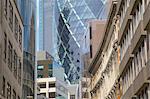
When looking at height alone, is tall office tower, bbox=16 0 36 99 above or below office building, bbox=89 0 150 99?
above

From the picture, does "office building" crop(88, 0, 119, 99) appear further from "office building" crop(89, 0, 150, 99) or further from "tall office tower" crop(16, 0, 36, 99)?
"tall office tower" crop(16, 0, 36, 99)

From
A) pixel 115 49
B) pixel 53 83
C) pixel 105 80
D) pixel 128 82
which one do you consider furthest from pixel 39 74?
pixel 128 82

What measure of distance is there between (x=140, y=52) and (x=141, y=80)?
11.7 feet

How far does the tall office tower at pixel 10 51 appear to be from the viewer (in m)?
53.5

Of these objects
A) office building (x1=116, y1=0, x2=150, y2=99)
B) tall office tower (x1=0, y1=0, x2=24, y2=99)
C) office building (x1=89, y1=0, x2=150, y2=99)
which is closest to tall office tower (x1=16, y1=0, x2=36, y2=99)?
tall office tower (x1=0, y1=0, x2=24, y2=99)

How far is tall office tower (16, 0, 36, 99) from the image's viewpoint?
297 ft

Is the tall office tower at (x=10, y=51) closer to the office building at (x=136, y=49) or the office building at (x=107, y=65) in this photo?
the office building at (x=136, y=49)

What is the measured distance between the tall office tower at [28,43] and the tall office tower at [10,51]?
1541 cm

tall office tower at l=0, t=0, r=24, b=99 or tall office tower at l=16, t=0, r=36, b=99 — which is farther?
tall office tower at l=16, t=0, r=36, b=99

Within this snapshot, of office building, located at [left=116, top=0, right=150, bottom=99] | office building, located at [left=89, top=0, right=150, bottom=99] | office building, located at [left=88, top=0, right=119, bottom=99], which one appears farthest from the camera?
office building, located at [left=88, top=0, right=119, bottom=99]

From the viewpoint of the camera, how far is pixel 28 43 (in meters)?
96.1

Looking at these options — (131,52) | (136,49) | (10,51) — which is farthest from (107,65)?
(136,49)

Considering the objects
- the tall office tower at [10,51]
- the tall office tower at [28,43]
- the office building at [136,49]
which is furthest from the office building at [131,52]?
the tall office tower at [28,43]

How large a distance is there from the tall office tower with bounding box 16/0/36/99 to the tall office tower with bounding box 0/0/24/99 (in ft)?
50.5
